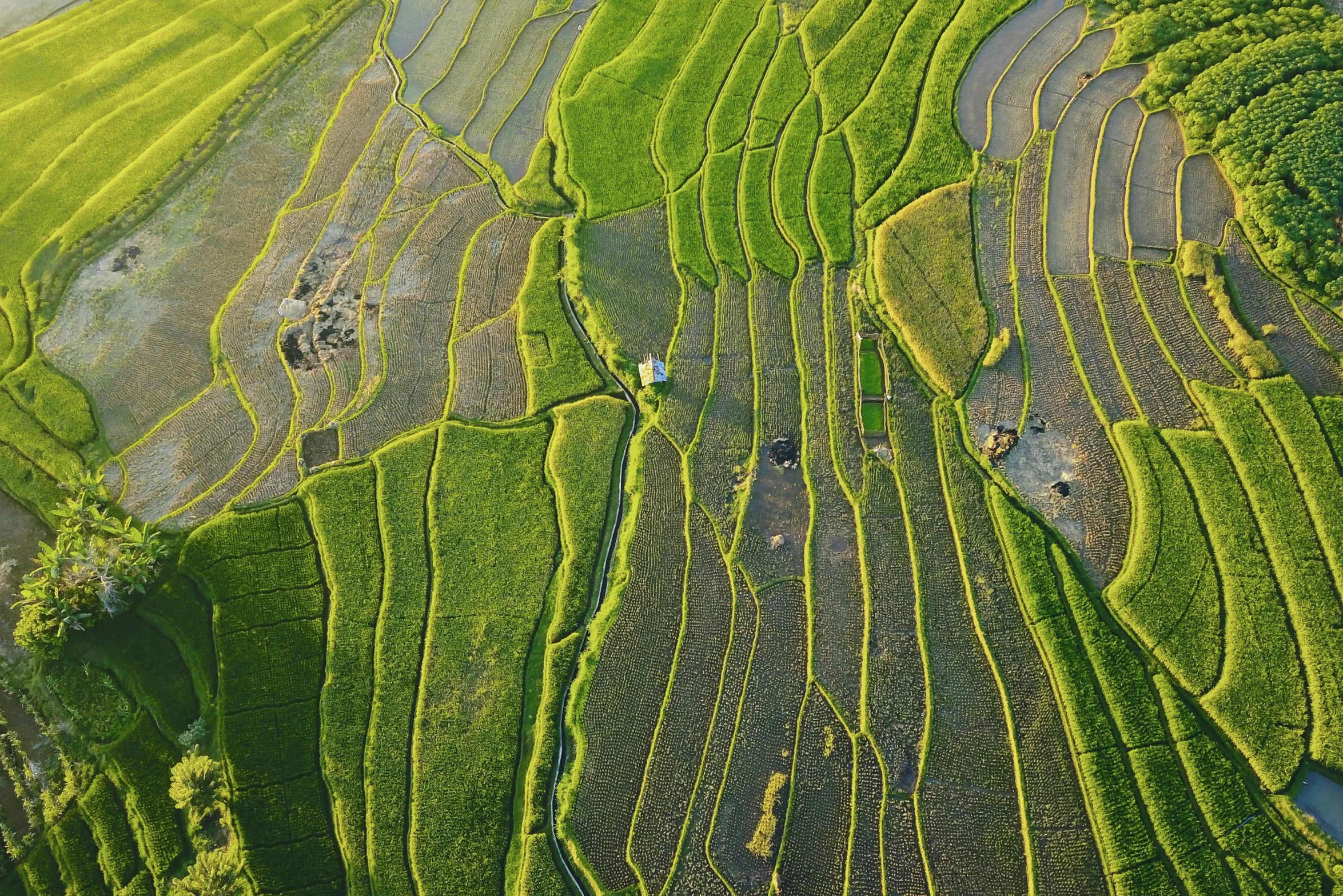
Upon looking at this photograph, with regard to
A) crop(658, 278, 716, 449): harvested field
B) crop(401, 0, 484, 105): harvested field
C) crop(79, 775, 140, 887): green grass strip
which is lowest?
crop(79, 775, 140, 887): green grass strip

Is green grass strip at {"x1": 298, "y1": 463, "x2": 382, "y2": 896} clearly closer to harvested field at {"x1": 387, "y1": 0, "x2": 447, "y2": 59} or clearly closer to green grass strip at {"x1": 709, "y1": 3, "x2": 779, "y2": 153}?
green grass strip at {"x1": 709, "y1": 3, "x2": 779, "y2": 153}

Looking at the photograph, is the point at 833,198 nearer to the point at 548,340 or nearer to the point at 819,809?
the point at 548,340

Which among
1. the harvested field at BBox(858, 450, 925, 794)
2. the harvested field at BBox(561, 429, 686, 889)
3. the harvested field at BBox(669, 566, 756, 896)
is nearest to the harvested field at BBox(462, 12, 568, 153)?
the harvested field at BBox(561, 429, 686, 889)

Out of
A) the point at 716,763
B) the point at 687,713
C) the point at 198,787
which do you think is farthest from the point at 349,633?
the point at 716,763

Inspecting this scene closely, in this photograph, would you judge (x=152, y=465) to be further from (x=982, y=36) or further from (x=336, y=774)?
(x=982, y=36)

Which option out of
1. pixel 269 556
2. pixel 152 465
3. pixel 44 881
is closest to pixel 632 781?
pixel 269 556

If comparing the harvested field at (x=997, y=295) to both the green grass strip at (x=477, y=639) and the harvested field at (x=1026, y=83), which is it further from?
the green grass strip at (x=477, y=639)
